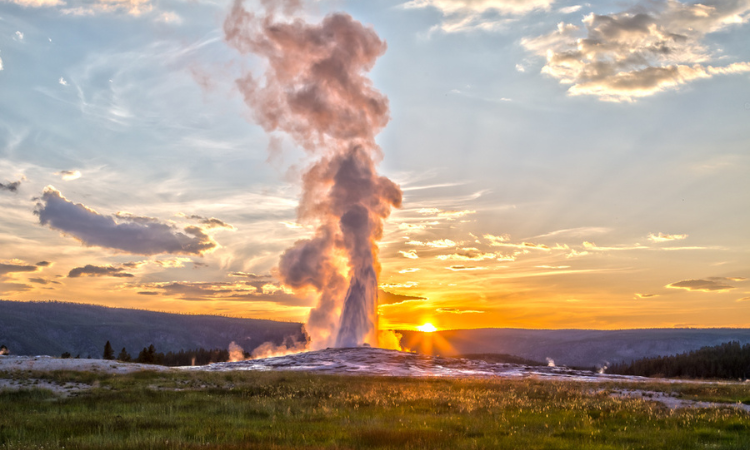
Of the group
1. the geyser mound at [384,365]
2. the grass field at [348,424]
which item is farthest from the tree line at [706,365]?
the grass field at [348,424]

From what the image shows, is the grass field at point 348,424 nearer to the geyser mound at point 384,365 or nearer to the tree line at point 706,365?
the geyser mound at point 384,365

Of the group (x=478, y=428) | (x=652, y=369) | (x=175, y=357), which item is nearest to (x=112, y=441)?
(x=478, y=428)

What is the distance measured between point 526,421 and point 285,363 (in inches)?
2547

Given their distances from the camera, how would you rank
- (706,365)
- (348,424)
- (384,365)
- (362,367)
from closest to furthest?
(348,424) < (362,367) < (384,365) < (706,365)

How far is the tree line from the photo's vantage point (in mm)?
135125

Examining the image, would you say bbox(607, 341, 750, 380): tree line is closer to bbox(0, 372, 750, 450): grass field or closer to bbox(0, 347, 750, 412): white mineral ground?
bbox(0, 347, 750, 412): white mineral ground

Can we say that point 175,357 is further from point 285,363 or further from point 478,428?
point 478,428

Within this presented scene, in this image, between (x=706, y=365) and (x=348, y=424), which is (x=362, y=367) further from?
(x=706, y=365)

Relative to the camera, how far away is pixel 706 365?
142000 millimetres

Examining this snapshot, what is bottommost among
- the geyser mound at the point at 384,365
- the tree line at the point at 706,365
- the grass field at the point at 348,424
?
the tree line at the point at 706,365

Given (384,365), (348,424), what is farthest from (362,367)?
(348,424)

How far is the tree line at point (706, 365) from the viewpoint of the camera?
135 metres

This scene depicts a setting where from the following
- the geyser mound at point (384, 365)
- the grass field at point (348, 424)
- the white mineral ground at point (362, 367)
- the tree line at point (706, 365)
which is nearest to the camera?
the grass field at point (348, 424)

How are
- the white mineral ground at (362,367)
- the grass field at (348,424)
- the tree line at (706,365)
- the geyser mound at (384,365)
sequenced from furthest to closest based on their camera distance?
1. the tree line at (706,365)
2. the geyser mound at (384,365)
3. the white mineral ground at (362,367)
4. the grass field at (348,424)
